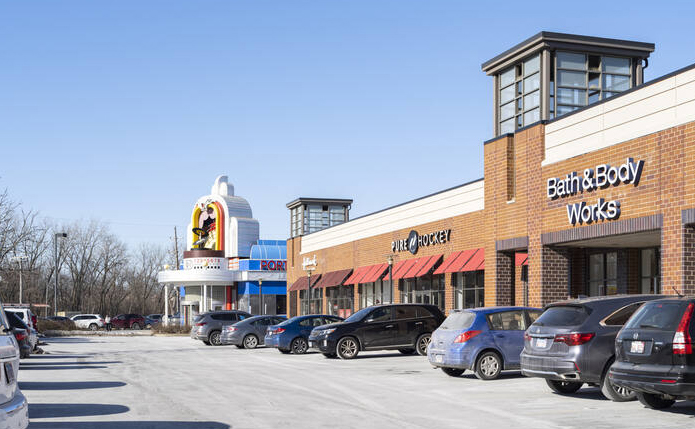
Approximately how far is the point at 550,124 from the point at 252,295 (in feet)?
160

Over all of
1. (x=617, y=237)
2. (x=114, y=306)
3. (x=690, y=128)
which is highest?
(x=690, y=128)

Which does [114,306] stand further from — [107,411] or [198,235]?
[107,411]

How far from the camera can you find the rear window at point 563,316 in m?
14.0

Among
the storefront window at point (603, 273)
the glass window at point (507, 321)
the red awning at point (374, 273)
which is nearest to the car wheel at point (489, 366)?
the glass window at point (507, 321)

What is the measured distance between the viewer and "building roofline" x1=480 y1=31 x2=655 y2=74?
25750 millimetres

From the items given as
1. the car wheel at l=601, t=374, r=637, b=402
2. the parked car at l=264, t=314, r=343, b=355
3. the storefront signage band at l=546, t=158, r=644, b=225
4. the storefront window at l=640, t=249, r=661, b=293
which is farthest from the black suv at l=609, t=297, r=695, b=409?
the parked car at l=264, t=314, r=343, b=355

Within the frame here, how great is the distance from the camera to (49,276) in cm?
10031

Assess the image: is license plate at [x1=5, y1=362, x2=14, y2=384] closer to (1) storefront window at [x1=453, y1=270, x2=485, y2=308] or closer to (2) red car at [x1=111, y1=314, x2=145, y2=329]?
(1) storefront window at [x1=453, y1=270, x2=485, y2=308]

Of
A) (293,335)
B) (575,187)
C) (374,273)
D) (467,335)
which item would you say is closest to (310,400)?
(467,335)

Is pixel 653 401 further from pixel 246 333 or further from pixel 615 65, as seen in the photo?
pixel 246 333

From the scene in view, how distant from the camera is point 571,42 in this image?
2592 centimetres

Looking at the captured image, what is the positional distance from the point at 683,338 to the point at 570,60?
16.5m

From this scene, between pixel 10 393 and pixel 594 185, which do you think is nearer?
pixel 10 393

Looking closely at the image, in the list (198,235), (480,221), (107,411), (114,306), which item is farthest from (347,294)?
(114,306)
